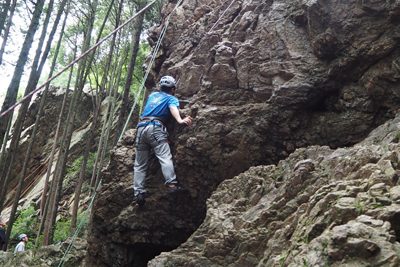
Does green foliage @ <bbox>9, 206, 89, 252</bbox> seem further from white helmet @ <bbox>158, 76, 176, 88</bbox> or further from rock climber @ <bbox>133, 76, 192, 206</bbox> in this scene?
white helmet @ <bbox>158, 76, 176, 88</bbox>

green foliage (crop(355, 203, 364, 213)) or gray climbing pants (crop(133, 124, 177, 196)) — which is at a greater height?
gray climbing pants (crop(133, 124, 177, 196))

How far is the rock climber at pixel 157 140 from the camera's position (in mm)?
5211

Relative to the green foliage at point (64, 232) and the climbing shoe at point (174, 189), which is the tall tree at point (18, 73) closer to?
the climbing shoe at point (174, 189)

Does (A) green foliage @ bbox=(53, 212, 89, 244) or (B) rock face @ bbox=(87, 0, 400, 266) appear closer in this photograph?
(B) rock face @ bbox=(87, 0, 400, 266)

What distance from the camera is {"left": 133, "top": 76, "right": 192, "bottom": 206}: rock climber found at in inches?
205

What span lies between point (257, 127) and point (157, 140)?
151 centimetres

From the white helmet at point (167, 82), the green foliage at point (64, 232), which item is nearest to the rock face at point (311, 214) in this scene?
the white helmet at point (167, 82)

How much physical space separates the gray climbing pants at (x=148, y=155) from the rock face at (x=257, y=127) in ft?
0.83

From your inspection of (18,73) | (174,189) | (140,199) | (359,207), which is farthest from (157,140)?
(18,73)

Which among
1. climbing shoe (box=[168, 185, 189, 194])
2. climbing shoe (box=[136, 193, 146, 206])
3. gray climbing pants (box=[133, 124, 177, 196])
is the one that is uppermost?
gray climbing pants (box=[133, 124, 177, 196])

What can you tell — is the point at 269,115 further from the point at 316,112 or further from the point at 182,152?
the point at 182,152

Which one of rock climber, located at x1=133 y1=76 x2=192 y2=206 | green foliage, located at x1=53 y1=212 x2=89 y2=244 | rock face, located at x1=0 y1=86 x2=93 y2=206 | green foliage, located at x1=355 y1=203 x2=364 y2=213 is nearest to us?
green foliage, located at x1=355 y1=203 x2=364 y2=213

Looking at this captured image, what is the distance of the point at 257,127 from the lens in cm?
511

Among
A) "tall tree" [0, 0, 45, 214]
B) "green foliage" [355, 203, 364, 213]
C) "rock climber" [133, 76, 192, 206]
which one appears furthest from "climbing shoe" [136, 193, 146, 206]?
"green foliage" [355, 203, 364, 213]
